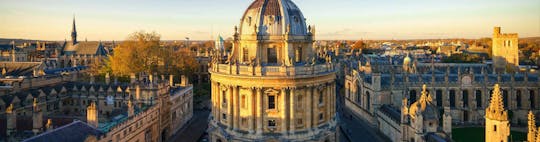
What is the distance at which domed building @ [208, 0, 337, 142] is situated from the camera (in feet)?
112

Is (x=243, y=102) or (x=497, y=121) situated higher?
(x=497, y=121)

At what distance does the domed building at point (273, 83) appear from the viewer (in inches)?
1340

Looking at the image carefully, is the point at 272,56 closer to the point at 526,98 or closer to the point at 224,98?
the point at 224,98

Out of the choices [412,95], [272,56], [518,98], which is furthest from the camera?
[518,98]

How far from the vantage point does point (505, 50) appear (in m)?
82.0

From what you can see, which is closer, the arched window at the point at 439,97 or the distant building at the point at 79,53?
the arched window at the point at 439,97

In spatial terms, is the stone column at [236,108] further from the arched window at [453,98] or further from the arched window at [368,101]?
the arched window at [453,98]

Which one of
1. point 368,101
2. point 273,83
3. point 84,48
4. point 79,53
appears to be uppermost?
point 84,48

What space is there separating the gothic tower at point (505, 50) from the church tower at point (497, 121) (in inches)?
2580

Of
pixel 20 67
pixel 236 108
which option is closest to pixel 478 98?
pixel 236 108

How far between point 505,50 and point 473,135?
147 ft

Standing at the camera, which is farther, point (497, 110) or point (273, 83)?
point (273, 83)

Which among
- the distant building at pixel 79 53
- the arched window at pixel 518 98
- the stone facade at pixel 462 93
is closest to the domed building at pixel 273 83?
the stone facade at pixel 462 93

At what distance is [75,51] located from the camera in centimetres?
10531
